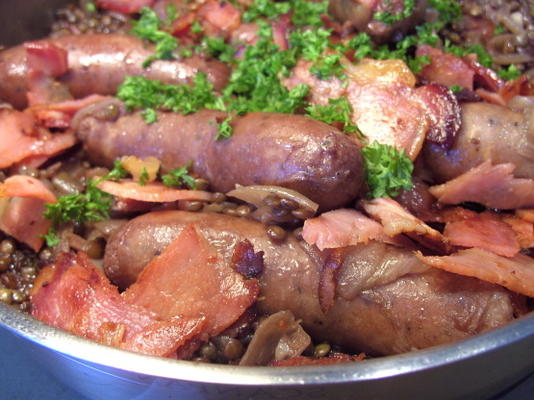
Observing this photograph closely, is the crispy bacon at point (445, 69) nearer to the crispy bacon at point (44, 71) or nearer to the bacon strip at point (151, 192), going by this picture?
the bacon strip at point (151, 192)

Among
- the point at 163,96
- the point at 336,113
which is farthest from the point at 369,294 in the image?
the point at 163,96

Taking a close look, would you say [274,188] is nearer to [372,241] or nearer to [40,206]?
[372,241]

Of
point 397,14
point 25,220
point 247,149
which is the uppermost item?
point 397,14

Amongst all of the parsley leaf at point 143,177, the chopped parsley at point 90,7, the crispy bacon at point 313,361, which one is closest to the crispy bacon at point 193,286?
the crispy bacon at point 313,361

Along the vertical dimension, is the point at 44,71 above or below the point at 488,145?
above

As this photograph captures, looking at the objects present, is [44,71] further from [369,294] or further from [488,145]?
[488,145]

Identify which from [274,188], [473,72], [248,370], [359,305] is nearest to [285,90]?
[274,188]

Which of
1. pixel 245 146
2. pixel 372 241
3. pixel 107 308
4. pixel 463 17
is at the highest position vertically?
pixel 463 17
